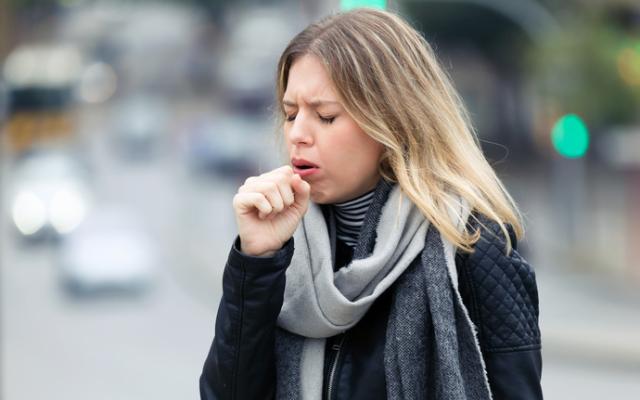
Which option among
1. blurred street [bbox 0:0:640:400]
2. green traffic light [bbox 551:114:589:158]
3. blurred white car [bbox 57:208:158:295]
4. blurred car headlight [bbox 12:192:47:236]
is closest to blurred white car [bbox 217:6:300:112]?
blurred street [bbox 0:0:640:400]

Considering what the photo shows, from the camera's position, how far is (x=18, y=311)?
18750 mm

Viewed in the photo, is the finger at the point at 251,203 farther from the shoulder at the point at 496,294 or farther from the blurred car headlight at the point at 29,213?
the blurred car headlight at the point at 29,213

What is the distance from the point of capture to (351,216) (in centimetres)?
211

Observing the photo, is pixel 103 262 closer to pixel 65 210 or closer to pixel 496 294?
pixel 65 210

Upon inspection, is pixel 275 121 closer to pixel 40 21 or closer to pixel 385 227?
pixel 385 227

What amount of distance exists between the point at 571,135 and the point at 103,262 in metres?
8.18

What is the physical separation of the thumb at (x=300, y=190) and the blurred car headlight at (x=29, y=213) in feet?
84.1

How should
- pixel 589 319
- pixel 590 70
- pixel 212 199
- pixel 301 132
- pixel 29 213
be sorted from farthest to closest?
pixel 212 199 < pixel 29 213 < pixel 590 70 < pixel 589 319 < pixel 301 132

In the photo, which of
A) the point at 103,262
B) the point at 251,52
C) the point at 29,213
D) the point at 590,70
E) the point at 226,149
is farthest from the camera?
the point at 251,52

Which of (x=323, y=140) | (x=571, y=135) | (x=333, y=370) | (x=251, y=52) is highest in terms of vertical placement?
(x=251, y=52)

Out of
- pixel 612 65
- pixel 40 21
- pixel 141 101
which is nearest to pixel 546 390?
pixel 612 65

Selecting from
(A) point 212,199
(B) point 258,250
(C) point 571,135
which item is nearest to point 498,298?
(B) point 258,250

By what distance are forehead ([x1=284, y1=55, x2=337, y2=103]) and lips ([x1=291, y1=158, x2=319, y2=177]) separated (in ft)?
0.35

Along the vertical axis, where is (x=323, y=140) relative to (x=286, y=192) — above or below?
above
